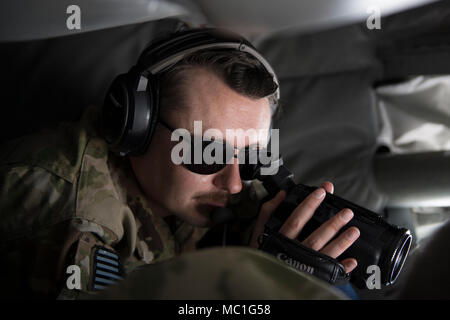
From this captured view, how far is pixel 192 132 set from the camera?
1.08 metres

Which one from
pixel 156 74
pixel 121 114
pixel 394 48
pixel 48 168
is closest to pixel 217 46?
pixel 156 74

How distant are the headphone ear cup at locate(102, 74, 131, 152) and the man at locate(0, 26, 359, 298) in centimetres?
7

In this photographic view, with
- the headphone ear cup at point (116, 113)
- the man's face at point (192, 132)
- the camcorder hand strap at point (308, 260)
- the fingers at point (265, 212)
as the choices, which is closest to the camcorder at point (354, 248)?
the camcorder hand strap at point (308, 260)

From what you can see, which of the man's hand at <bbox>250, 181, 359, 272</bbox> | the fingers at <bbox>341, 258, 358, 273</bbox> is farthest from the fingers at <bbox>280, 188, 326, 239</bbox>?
the fingers at <bbox>341, 258, 358, 273</bbox>

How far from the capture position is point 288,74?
1788 mm

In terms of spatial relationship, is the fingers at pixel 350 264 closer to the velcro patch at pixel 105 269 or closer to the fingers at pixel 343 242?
the fingers at pixel 343 242

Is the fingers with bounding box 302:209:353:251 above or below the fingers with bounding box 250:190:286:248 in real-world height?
below

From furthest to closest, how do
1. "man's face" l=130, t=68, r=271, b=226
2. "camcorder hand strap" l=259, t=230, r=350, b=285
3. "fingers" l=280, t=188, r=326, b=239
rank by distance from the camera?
"man's face" l=130, t=68, r=271, b=226, "fingers" l=280, t=188, r=326, b=239, "camcorder hand strap" l=259, t=230, r=350, b=285

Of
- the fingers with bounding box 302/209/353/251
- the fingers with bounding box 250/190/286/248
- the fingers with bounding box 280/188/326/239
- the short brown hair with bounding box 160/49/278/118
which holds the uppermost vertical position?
the short brown hair with bounding box 160/49/278/118

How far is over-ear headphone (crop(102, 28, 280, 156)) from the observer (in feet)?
3.38

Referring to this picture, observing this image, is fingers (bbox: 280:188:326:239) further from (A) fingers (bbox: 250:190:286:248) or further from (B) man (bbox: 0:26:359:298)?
(A) fingers (bbox: 250:190:286:248)

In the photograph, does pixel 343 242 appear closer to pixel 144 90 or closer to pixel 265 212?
pixel 265 212

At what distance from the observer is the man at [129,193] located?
908mm

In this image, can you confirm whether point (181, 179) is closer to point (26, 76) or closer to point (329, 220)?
point (329, 220)
